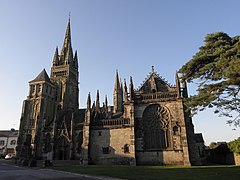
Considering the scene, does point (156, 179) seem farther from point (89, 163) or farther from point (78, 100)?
point (78, 100)

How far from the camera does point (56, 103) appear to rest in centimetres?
5762

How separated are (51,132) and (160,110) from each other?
27.1m

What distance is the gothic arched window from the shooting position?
34.0m

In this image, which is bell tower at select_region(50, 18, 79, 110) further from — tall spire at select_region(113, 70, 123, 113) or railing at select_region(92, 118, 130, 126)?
railing at select_region(92, 118, 130, 126)

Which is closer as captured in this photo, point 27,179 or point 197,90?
point 27,179

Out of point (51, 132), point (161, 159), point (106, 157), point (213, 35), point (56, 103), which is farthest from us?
point (56, 103)

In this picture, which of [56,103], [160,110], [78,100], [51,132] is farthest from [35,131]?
[160,110]

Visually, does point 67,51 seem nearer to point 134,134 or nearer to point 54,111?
point 54,111

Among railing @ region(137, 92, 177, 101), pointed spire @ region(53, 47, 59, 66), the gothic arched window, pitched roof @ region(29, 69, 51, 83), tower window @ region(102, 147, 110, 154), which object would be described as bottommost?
tower window @ region(102, 147, 110, 154)

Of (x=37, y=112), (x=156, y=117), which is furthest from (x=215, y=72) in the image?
(x=37, y=112)

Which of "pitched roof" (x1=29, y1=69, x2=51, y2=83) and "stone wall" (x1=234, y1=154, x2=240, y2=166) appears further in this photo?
"pitched roof" (x1=29, y1=69, x2=51, y2=83)

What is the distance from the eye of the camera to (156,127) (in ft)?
115

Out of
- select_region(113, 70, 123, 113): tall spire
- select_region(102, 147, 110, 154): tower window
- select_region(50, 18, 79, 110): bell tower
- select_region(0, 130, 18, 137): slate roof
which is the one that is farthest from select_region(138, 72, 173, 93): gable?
select_region(0, 130, 18, 137): slate roof

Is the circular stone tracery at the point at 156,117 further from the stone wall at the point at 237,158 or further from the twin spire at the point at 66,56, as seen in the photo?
the twin spire at the point at 66,56
